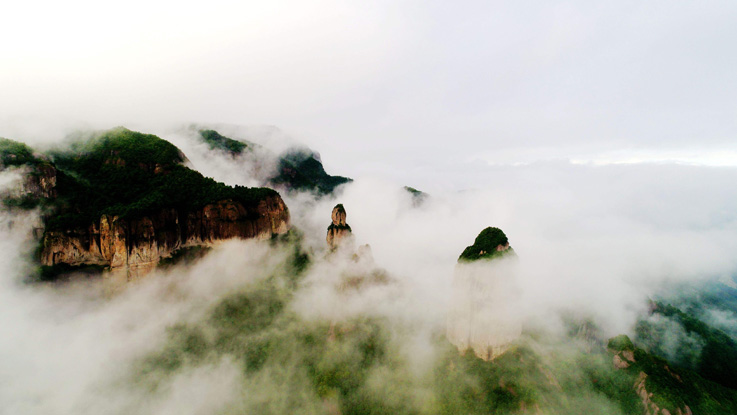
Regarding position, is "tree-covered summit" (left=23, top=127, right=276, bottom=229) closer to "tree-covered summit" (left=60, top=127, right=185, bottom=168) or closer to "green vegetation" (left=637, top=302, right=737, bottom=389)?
"tree-covered summit" (left=60, top=127, right=185, bottom=168)

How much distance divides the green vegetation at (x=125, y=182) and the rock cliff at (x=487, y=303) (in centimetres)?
9625

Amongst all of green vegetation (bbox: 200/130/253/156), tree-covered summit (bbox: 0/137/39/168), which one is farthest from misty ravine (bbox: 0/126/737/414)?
green vegetation (bbox: 200/130/253/156)

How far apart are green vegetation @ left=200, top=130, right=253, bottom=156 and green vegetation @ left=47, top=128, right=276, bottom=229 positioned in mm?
54921

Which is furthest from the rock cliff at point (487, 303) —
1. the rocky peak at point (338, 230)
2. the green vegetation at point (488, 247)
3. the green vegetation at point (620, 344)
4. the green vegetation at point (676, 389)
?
the rocky peak at point (338, 230)

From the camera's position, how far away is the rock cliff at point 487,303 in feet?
302

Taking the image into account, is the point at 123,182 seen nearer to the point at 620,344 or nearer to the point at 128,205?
Result: the point at 128,205

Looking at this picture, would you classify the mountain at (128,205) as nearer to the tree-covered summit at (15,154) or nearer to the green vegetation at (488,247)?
the tree-covered summit at (15,154)

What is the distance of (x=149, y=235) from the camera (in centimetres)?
9331

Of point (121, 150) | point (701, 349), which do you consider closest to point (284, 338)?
point (121, 150)

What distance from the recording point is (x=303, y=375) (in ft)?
298

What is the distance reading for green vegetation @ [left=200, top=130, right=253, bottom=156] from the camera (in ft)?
564

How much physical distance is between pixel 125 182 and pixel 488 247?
138388mm

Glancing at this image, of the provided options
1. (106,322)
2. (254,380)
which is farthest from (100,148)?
(254,380)

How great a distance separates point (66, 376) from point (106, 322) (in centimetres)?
1584
